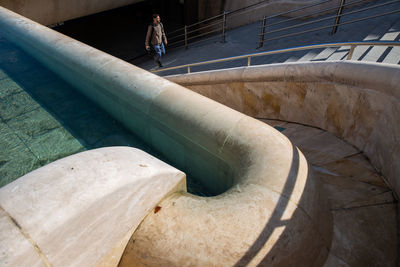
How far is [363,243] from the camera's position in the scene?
8.07 ft

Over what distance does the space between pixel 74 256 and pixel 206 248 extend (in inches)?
36.1

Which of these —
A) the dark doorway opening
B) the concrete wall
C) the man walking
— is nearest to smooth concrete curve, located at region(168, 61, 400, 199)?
the man walking

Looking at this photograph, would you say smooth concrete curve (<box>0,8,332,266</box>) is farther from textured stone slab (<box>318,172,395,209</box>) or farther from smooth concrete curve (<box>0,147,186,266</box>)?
textured stone slab (<box>318,172,395,209</box>)

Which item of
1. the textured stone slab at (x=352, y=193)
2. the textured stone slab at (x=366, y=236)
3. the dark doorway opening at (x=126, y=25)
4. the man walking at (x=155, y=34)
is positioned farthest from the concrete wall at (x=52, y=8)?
the textured stone slab at (x=366, y=236)

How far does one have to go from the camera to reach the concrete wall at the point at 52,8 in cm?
1012

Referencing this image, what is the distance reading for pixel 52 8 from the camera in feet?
35.3

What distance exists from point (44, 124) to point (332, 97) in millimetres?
4816

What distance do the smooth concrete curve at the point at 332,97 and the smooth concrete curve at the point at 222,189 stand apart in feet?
4.94

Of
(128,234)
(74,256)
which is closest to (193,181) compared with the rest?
(128,234)

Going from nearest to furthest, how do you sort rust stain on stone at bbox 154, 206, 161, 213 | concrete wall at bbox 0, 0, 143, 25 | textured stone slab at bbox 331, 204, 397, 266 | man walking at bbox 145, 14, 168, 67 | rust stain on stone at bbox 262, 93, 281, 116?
rust stain on stone at bbox 154, 206, 161, 213 → textured stone slab at bbox 331, 204, 397, 266 → rust stain on stone at bbox 262, 93, 281, 116 → man walking at bbox 145, 14, 168, 67 → concrete wall at bbox 0, 0, 143, 25

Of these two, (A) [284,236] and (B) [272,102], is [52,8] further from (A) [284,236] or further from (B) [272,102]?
(A) [284,236]

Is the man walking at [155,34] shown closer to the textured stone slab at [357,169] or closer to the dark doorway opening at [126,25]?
the textured stone slab at [357,169]

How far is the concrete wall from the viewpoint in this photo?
33.2 ft

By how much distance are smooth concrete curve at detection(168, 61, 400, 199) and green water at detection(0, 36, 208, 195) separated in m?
2.43
